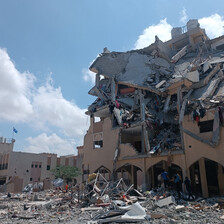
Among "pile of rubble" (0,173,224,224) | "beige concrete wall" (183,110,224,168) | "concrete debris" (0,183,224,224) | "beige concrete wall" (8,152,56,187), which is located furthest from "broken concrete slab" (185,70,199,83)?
"beige concrete wall" (8,152,56,187)

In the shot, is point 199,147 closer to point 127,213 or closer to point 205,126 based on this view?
point 205,126

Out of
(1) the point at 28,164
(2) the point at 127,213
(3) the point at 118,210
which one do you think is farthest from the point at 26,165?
(2) the point at 127,213

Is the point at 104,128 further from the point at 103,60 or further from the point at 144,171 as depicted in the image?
the point at 103,60

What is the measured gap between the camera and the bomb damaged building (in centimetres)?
1892

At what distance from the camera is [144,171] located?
21984mm

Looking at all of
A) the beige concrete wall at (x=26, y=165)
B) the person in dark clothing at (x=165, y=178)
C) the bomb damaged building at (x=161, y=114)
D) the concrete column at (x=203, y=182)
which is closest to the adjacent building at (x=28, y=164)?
the beige concrete wall at (x=26, y=165)

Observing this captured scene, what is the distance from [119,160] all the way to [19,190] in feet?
55.1

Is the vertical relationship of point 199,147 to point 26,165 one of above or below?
below

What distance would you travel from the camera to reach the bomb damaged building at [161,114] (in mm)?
18922

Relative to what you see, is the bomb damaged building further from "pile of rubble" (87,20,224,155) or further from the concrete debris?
the concrete debris

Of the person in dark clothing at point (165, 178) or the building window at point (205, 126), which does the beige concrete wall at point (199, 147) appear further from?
the person in dark clothing at point (165, 178)

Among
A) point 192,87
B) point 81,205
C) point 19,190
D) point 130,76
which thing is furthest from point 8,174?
point 192,87

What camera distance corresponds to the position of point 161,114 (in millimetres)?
26812

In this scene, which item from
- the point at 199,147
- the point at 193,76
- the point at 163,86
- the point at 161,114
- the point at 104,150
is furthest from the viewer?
the point at 163,86
